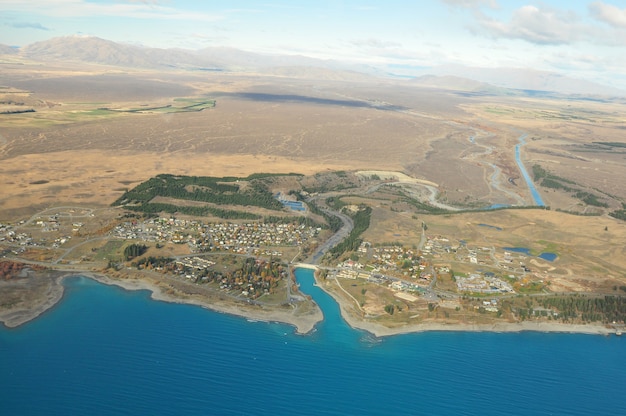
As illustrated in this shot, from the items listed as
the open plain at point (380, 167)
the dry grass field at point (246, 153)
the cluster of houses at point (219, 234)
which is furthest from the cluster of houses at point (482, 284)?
the dry grass field at point (246, 153)

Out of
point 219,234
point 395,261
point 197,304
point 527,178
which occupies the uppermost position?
point 527,178

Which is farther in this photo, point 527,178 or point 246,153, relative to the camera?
point 246,153

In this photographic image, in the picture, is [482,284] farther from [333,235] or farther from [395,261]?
[333,235]

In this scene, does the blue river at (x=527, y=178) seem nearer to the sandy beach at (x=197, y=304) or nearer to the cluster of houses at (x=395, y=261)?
the cluster of houses at (x=395, y=261)

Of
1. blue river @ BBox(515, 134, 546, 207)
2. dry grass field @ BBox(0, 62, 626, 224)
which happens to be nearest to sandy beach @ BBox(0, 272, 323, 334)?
dry grass field @ BBox(0, 62, 626, 224)

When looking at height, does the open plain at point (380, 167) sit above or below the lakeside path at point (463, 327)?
above

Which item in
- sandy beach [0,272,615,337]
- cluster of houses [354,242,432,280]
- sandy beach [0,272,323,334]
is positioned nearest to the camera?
sandy beach [0,272,323,334]

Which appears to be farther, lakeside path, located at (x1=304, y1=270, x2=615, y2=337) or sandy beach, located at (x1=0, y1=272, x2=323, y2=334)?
lakeside path, located at (x1=304, y1=270, x2=615, y2=337)

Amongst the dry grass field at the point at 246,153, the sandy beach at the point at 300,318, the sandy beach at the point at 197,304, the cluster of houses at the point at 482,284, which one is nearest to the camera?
the sandy beach at the point at 197,304

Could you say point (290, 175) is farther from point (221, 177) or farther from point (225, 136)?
point (225, 136)

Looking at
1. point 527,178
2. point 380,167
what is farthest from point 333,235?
point 527,178

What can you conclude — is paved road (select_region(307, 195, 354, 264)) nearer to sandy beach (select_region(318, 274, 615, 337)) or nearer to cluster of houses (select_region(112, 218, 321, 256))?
cluster of houses (select_region(112, 218, 321, 256))
